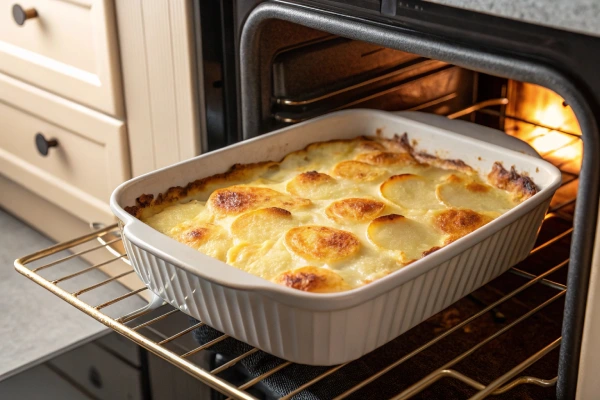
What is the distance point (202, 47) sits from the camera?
106 cm

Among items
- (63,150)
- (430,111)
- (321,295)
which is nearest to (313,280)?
(321,295)

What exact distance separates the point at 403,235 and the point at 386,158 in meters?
0.21

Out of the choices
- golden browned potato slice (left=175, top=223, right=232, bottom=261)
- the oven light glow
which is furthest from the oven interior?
golden browned potato slice (left=175, top=223, right=232, bottom=261)

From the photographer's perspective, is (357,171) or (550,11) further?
(357,171)

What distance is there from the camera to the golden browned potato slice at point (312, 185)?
950 millimetres

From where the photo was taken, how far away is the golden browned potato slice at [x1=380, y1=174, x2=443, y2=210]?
919 millimetres

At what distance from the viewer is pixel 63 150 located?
1505mm

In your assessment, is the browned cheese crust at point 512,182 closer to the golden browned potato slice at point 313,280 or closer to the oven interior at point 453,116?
the oven interior at point 453,116

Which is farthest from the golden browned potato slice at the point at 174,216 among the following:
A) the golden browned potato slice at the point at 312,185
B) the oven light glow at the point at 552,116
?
the oven light glow at the point at 552,116

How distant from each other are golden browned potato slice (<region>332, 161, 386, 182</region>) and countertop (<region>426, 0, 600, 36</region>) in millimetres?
308

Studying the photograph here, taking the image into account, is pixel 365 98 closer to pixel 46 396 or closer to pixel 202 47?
pixel 202 47

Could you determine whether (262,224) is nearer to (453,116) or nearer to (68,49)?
(453,116)

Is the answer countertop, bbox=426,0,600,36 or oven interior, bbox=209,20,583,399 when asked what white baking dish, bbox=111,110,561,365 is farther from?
countertop, bbox=426,0,600,36

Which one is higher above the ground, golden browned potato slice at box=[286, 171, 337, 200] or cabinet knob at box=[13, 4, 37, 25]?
cabinet knob at box=[13, 4, 37, 25]
